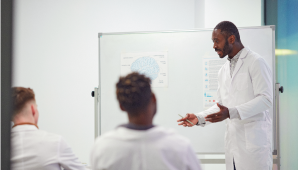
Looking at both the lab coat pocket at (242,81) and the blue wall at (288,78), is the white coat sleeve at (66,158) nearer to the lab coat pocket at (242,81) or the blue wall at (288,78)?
the lab coat pocket at (242,81)

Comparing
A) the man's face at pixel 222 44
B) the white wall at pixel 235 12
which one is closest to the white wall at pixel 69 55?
the white wall at pixel 235 12

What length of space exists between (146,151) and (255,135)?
1.13 m

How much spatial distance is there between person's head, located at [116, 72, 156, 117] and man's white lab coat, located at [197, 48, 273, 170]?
3.13 feet

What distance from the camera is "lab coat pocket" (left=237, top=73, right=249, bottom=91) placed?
1712mm

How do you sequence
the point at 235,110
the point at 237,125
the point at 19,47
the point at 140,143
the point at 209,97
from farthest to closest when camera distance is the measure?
1. the point at 209,97
2. the point at 237,125
3. the point at 235,110
4. the point at 140,143
5. the point at 19,47

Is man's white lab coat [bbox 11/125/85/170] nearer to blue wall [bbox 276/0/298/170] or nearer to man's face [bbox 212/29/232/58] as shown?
man's face [bbox 212/29/232/58]

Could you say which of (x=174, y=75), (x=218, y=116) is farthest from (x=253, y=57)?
(x=174, y=75)

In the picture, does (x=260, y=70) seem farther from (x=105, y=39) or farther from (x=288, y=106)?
(x=105, y=39)

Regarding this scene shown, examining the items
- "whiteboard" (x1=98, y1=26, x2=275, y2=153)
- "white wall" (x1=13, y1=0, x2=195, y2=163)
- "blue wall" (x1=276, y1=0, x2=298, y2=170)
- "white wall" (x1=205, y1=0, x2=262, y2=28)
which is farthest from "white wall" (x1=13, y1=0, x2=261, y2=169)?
"blue wall" (x1=276, y1=0, x2=298, y2=170)

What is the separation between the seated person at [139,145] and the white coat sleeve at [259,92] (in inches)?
35.4

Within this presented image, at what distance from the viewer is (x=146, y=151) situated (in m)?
0.78

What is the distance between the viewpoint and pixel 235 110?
1.57 m

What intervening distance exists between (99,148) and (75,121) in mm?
2394

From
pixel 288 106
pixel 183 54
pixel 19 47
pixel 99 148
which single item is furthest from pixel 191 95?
pixel 19 47
